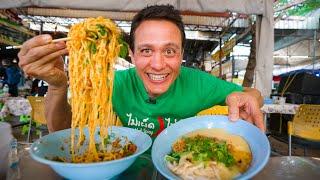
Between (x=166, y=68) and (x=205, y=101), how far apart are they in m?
0.55

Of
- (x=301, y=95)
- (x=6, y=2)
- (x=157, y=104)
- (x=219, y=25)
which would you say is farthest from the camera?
(x=219, y=25)

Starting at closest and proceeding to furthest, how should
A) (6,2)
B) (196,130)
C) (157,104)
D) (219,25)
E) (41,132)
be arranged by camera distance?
(196,130) → (157,104) → (6,2) → (41,132) → (219,25)

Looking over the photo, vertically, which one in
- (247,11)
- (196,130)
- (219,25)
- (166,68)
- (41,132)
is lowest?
(41,132)

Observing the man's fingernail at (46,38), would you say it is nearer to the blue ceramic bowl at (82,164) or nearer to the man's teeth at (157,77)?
the blue ceramic bowl at (82,164)

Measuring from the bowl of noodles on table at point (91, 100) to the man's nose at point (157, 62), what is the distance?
0.67 ft

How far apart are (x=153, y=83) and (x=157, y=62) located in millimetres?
174

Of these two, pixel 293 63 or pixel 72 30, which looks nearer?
pixel 72 30

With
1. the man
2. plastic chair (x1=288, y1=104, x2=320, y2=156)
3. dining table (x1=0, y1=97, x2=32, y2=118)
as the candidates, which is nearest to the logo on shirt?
the man

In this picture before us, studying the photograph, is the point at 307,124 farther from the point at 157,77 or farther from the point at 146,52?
the point at 146,52

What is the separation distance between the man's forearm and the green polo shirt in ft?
1.17

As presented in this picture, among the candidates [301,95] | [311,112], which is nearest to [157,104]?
[311,112]

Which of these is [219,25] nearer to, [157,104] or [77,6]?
[77,6]

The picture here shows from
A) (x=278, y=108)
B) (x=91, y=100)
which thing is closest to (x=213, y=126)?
(x=91, y=100)

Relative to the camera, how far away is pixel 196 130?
141cm
